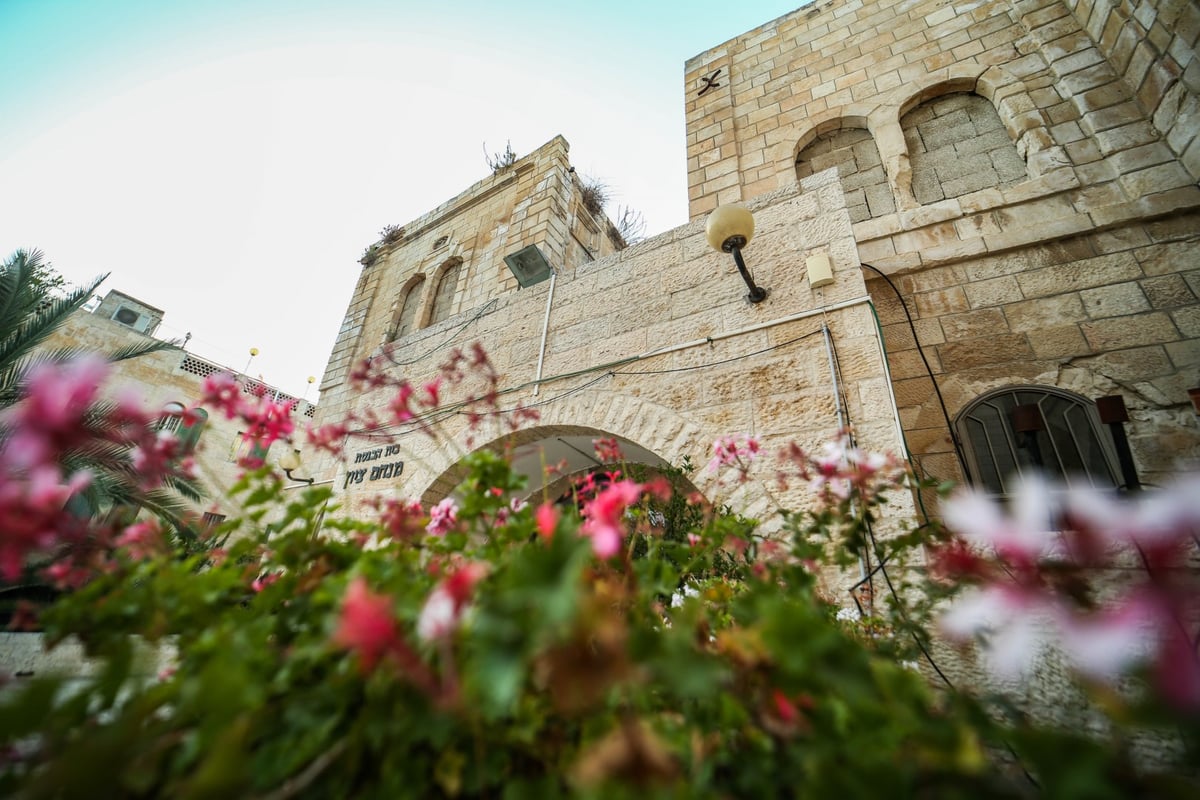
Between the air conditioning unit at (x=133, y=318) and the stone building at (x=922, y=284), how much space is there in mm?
18311

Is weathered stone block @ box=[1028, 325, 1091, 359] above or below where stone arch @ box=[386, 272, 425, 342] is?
below

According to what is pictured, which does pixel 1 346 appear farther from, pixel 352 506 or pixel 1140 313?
pixel 1140 313

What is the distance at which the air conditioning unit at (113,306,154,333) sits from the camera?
50.4ft

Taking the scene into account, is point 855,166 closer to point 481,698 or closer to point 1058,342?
point 1058,342

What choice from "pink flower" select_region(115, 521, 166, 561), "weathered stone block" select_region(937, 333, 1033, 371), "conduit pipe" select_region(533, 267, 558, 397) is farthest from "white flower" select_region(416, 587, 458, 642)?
"weathered stone block" select_region(937, 333, 1033, 371)

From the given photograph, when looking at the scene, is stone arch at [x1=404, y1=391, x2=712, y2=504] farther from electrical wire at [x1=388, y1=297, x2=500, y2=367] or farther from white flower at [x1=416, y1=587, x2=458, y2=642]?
white flower at [x1=416, y1=587, x2=458, y2=642]

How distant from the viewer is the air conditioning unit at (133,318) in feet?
50.4

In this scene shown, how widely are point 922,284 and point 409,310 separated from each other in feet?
22.3

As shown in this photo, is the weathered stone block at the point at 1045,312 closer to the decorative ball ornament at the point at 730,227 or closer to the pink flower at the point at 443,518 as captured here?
the decorative ball ornament at the point at 730,227

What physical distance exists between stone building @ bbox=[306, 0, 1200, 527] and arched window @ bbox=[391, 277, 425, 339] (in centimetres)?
190

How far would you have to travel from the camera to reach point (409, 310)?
6941mm

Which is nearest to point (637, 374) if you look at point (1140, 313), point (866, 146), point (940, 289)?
point (940, 289)

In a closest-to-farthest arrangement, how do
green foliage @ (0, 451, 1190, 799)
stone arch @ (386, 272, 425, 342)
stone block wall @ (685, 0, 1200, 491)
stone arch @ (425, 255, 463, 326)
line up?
Answer: green foliage @ (0, 451, 1190, 799)
stone block wall @ (685, 0, 1200, 491)
stone arch @ (425, 255, 463, 326)
stone arch @ (386, 272, 425, 342)

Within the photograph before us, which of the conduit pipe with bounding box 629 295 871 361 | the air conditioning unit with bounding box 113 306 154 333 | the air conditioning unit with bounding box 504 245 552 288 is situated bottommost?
the conduit pipe with bounding box 629 295 871 361
